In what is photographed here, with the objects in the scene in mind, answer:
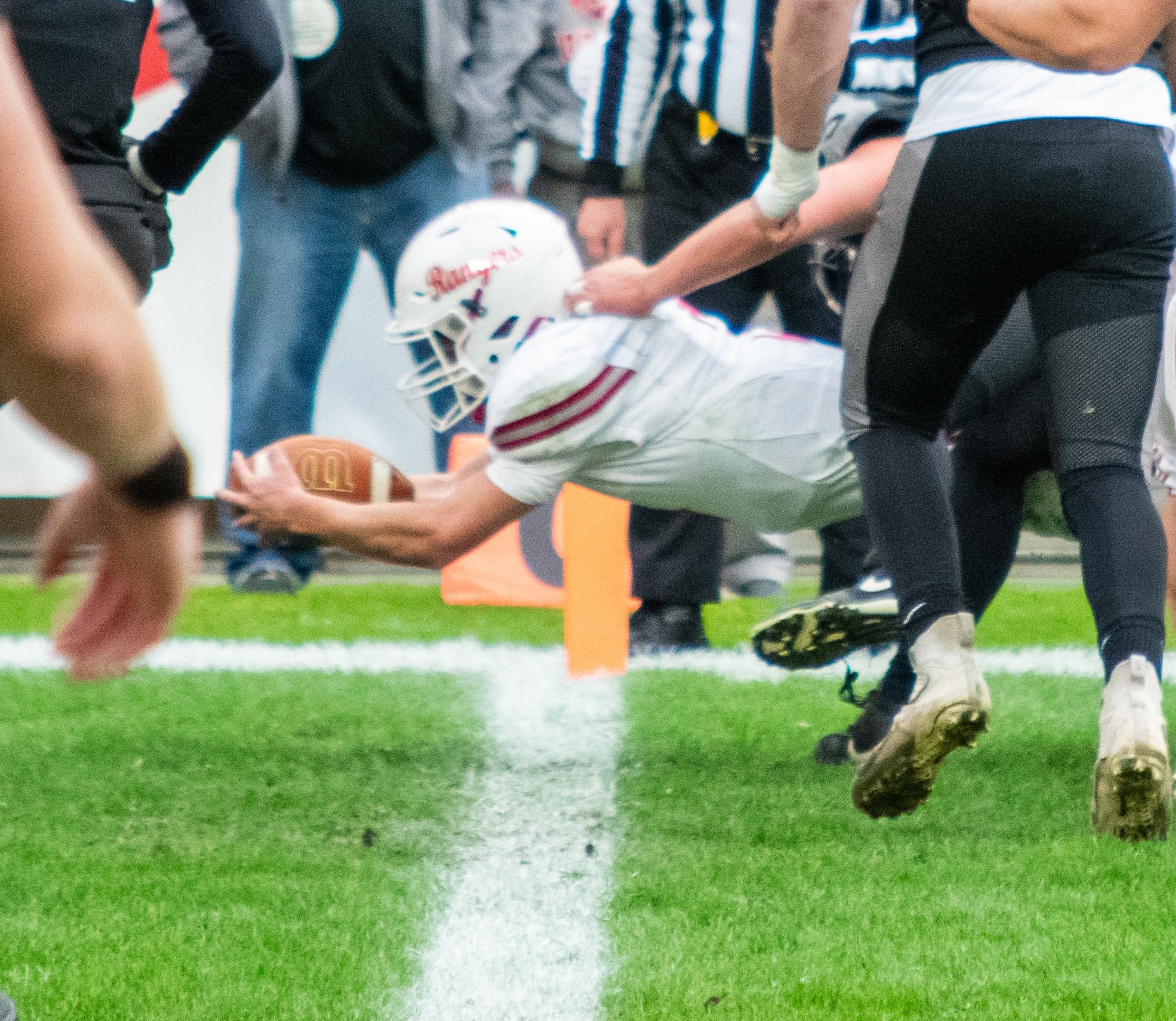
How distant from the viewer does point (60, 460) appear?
6.13m

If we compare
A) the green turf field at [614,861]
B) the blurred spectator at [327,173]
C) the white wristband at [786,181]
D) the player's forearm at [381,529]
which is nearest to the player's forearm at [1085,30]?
the white wristband at [786,181]

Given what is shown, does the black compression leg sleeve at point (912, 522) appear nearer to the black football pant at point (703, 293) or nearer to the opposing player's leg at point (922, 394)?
the opposing player's leg at point (922, 394)

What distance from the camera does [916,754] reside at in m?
2.28

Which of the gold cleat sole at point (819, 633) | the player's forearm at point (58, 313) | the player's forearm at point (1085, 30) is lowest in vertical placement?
the gold cleat sole at point (819, 633)

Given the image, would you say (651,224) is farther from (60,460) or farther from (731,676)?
(60,460)

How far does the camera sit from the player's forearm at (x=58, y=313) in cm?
93

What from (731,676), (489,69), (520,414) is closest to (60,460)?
(489,69)

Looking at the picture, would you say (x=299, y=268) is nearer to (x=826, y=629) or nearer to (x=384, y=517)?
(x=384, y=517)

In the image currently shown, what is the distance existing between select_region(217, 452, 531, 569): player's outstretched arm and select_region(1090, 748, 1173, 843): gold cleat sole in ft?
3.50

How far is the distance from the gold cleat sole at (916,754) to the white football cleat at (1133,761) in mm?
160

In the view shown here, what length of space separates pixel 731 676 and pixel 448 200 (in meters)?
2.02

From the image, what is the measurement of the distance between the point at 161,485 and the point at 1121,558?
62.8 inches

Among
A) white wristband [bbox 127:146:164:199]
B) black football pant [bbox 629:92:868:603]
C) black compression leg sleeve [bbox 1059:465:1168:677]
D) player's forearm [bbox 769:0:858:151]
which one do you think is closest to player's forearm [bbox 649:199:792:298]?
player's forearm [bbox 769:0:858:151]

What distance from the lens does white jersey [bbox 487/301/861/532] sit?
2.85 m
